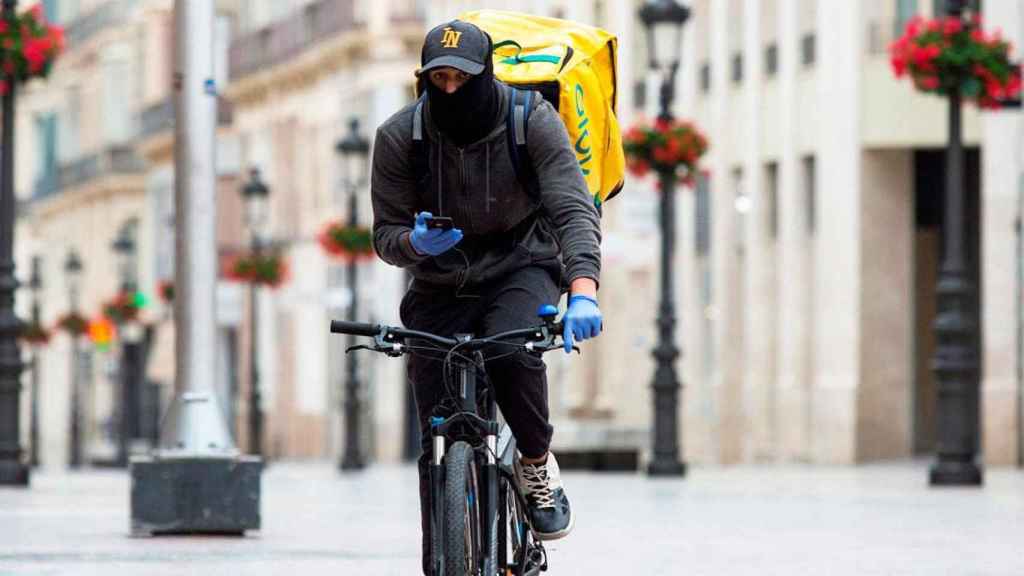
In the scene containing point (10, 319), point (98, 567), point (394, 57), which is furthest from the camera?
point (394, 57)

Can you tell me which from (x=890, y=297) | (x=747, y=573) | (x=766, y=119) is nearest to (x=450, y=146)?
(x=747, y=573)

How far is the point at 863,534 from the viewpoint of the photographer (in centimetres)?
1582

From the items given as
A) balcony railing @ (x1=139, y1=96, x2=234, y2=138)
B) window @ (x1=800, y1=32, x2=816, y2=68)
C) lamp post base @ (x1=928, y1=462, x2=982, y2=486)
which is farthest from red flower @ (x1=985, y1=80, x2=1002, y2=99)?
balcony railing @ (x1=139, y1=96, x2=234, y2=138)

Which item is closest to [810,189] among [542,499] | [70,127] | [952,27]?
[952,27]

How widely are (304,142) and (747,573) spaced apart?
52.9 m

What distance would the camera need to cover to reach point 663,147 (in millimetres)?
30859

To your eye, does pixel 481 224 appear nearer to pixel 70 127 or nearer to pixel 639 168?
pixel 639 168

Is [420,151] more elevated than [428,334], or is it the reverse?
[420,151]

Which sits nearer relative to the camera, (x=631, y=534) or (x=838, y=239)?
(x=631, y=534)

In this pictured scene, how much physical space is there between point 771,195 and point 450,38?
33.6 metres

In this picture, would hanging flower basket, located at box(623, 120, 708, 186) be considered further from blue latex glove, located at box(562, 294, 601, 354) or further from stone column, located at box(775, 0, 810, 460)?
blue latex glove, located at box(562, 294, 601, 354)

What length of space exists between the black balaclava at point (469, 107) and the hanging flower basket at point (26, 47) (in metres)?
18.8

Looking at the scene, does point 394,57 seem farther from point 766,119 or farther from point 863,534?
point 863,534

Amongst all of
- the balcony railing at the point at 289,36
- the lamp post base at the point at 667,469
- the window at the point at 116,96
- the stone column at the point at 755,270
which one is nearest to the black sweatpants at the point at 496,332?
the lamp post base at the point at 667,469
